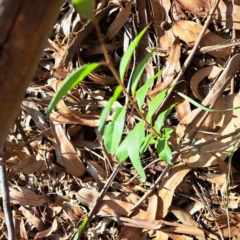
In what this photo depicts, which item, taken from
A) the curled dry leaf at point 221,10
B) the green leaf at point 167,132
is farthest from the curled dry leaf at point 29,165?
the curled dry leaf at point 221,10

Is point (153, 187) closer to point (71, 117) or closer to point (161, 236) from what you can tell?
point (161, 236)

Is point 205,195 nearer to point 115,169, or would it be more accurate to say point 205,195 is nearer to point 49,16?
point 115,169

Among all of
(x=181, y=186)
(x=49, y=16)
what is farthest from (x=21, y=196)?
(x=49, y=16)

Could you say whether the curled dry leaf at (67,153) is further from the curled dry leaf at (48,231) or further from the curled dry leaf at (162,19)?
the curled dry leaf at (162,19)

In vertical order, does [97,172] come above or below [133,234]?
above

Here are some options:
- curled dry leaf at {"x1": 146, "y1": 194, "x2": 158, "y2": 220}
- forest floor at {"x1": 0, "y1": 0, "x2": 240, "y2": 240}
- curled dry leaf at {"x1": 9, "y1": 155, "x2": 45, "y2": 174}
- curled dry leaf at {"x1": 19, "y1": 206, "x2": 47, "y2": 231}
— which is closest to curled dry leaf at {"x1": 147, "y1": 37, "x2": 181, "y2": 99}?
forest floor at {"x1": 0, "y1": 0, "x2": 240, "y2": 240}

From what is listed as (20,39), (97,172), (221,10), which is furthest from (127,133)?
(20,39)
